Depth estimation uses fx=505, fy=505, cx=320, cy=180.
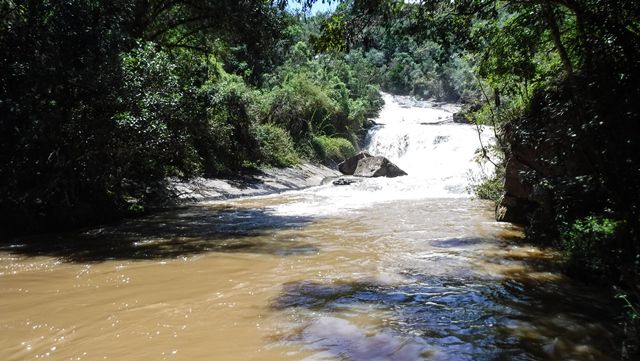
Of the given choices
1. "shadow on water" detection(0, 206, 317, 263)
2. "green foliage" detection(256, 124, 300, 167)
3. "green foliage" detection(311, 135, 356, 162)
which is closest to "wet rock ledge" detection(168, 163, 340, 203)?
"green foliage" detection(256, 124, 300, 167)

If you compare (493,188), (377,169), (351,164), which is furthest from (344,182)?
(493,188)

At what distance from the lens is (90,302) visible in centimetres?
529

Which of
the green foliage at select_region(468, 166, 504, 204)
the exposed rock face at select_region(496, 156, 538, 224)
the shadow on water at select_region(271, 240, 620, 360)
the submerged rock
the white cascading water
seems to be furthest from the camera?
the submerged rock

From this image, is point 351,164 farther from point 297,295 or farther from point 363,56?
point 297,295

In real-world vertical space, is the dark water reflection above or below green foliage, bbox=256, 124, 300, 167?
below

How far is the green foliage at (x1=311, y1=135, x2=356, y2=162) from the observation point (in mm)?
25578

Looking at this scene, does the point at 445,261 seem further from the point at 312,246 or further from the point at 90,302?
the point at 90,302

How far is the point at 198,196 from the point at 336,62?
1015 inches

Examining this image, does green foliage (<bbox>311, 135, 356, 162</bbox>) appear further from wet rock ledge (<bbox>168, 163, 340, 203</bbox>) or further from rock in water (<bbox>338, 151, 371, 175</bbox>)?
wet rock ledge (<bbox>168, 163, 340, 203</bbox>)

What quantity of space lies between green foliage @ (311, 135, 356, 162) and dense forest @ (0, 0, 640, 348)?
9.99 m

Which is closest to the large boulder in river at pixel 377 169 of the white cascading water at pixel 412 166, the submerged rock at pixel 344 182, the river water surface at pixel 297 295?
the white cascading water at pixel 412 166

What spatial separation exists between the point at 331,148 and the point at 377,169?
5.31m

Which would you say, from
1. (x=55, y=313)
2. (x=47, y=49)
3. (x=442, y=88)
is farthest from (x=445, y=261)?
(x=442, y=88)

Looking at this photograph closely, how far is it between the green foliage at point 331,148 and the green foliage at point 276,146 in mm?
2300
